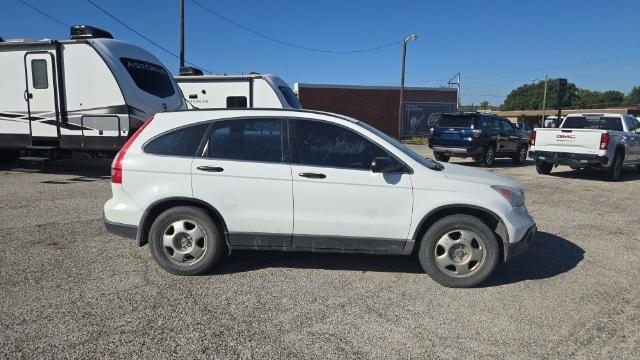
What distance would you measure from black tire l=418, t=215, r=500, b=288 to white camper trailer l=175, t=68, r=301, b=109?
1031 cm

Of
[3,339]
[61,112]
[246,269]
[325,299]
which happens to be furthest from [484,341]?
[61,112]

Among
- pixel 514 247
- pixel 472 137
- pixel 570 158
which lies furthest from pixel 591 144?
pixel 514 247

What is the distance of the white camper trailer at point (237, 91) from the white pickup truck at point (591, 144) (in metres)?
7.47

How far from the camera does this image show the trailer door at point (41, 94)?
33.2 ft

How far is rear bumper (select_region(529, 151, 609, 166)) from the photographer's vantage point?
12.0 m

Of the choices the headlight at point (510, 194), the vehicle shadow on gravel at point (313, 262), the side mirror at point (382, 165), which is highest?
the side mirror at point (382, 165)

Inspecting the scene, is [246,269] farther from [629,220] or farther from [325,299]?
[629,220]

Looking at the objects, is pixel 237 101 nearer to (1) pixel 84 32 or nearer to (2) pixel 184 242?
(1) pixel 84 32

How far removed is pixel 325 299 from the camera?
4.16 meters

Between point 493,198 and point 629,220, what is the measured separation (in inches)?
190

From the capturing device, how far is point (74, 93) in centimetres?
1008

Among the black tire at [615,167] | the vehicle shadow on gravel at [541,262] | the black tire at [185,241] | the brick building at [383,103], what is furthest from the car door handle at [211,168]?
the brick building at [383,103]

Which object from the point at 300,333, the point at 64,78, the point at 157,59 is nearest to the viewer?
the point at 300,333

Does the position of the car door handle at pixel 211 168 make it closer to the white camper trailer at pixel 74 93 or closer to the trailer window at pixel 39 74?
the white camper trailer at pixel 74 93
